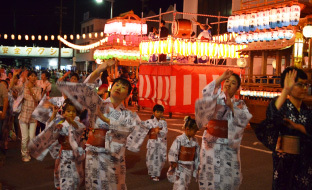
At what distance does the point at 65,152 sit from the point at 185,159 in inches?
70.8

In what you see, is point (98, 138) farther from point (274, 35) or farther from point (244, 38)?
point (244, 38)

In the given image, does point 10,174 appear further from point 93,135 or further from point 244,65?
point 244,65

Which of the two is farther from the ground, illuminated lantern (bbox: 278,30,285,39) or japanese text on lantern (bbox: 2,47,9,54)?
japanese text on lantern (bbox: 2,47,9,54)

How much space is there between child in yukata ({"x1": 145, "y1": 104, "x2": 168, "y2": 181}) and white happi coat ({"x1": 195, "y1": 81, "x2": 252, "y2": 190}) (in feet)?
7.89

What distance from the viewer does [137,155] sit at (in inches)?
378

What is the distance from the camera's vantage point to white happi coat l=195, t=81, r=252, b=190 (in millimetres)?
4862

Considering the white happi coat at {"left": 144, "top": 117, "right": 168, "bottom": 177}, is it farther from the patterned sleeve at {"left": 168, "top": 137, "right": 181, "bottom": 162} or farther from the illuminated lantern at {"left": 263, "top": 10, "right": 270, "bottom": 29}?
Result: the illuminated lantern at {"left": 263, "top": 10, "right": 270, "bottom": 29}

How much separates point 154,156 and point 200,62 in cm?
1142

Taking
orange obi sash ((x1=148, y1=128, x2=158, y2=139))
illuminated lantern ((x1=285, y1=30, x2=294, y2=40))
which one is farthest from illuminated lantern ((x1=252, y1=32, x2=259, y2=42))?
orange obi sash ((x1=148, y1=128, x2=158, y2=139))

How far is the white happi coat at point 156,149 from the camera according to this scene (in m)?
7.44

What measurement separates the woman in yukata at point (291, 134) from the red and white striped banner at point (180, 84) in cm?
1233

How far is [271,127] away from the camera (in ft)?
13.4

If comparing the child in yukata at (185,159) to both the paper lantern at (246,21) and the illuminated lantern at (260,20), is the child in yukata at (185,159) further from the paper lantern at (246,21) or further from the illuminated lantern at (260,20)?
the paper lantern at (246,21)

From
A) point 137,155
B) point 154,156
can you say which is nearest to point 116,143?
point 154,156
